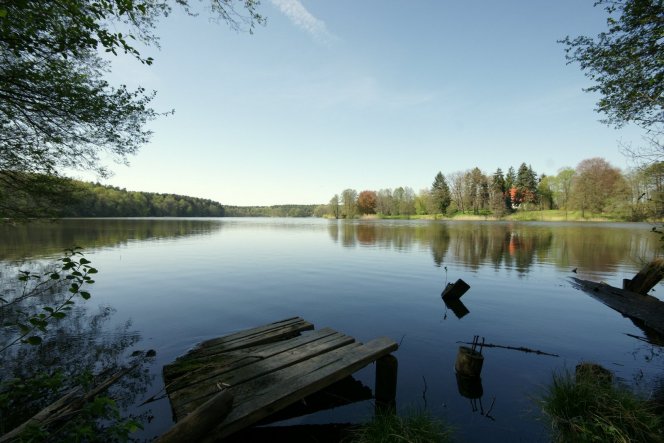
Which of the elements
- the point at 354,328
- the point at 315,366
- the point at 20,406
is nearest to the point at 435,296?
the point at 354,328

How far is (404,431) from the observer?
191 inches

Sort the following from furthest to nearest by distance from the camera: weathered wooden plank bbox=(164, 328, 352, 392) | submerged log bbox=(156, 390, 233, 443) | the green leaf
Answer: weathered wooden plank bbox=(164, 328, 352, 392)
submerged log bbox=(156, 390, 233, 443)
the green leaf

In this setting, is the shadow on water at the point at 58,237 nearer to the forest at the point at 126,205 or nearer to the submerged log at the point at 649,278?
the submerged log at the point at 649,278

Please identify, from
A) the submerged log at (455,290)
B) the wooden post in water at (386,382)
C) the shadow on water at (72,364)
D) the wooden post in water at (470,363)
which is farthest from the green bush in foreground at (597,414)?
the submerged log at (455,290)

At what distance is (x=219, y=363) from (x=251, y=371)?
103 centimetres

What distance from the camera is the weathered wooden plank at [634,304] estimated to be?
11102 mm

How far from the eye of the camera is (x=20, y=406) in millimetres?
5945

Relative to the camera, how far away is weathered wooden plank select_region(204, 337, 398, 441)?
15.2 feet

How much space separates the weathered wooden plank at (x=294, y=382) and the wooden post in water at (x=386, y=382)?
207 mm

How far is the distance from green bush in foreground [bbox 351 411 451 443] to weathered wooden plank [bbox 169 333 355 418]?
1.97 metres

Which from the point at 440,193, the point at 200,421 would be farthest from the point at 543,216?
the point at 200,421

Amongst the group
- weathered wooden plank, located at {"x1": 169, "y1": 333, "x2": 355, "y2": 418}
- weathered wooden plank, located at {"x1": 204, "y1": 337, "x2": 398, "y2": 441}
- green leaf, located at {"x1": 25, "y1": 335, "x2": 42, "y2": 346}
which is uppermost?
green leaf, located at {"x1": 25, "y1": 335, "x2": 42, "y2": 346}

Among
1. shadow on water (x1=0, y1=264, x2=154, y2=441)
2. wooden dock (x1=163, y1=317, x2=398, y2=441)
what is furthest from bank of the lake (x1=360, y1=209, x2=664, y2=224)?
shadow on water (x1=0, y1=264, x2=154, y2=441)

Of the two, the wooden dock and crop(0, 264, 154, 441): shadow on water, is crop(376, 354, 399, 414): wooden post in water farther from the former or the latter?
crop(0, 264, 154, 441): shadow on water
